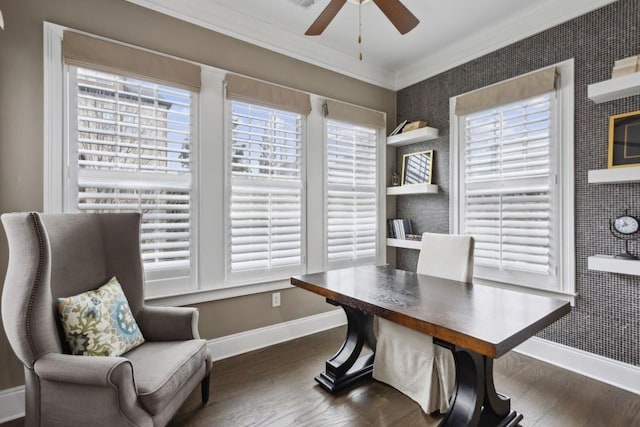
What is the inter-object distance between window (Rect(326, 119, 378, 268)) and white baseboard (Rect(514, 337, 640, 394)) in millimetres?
1711

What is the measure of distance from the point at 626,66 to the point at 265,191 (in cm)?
273

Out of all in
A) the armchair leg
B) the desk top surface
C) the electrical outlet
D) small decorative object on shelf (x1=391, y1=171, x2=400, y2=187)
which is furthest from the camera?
small decorative object on shelf (x1=391, y1=171, x2=400, y2=187)

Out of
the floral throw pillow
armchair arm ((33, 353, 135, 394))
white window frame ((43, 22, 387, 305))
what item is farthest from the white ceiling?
armchair arm ((33, 353, 135, 394))

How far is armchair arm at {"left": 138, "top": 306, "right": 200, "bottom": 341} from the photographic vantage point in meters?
1.95

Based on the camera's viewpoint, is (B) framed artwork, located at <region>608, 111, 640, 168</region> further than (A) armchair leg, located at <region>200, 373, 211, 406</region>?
Yes

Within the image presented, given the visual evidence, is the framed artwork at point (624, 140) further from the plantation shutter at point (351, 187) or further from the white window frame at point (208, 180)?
the white window frame at point (208, 180)

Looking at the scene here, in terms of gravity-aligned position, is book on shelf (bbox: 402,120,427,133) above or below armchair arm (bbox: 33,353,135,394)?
above

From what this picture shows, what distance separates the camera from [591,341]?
2.42m

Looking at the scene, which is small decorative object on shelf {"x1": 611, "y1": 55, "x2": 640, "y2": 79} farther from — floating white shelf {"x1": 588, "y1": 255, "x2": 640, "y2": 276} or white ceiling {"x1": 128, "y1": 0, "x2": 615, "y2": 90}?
floating white shelf {"x1": 588, "y1": 255, "x2": 640, "y2": 276}

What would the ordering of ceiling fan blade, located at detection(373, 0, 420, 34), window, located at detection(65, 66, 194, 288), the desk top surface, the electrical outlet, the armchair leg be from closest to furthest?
the desk top surface → ceiling fan blade, located at detection(373, 0, 420, 34) → the armchair leg → window, located at detection(65, 66, 194, 288) → the electrical outlet

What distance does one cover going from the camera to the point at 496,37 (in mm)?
2939

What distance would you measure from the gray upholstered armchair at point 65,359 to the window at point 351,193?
6.25 ft

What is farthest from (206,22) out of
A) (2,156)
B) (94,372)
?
Answer: (94,372)

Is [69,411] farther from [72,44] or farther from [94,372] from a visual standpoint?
[72,44]
